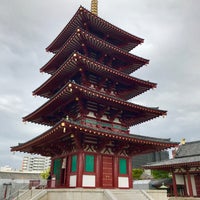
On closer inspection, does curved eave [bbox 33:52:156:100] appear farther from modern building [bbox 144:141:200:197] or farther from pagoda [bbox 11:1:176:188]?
modern building [bbox 144:141:200:197]

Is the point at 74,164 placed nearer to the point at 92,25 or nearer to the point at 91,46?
the point at 91,46

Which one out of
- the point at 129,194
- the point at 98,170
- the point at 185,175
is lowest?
the point at 129,194

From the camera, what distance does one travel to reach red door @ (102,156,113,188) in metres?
16.9

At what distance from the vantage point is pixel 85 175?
15789 mm

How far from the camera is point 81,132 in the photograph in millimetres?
15453

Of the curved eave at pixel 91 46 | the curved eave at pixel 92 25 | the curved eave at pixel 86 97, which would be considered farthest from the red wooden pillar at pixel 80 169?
the curved eave at pixel 92 25

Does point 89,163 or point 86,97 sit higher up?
point 86,97

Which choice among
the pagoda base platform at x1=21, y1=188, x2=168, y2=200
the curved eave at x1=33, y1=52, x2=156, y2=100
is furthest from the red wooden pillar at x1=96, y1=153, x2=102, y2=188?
the curved eave at x1=33, y1=52, x2=156, y2=100

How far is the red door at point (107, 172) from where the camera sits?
16.9m

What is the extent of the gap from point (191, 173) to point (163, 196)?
1308cm

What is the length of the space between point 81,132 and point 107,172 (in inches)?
173

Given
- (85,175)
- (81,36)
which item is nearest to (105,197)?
(85,175)

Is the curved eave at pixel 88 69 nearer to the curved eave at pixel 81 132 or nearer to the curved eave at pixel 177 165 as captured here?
the curved eave at pixel 81 132

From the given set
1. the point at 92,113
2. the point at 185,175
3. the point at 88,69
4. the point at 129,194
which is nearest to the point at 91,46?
the point at 88,69
